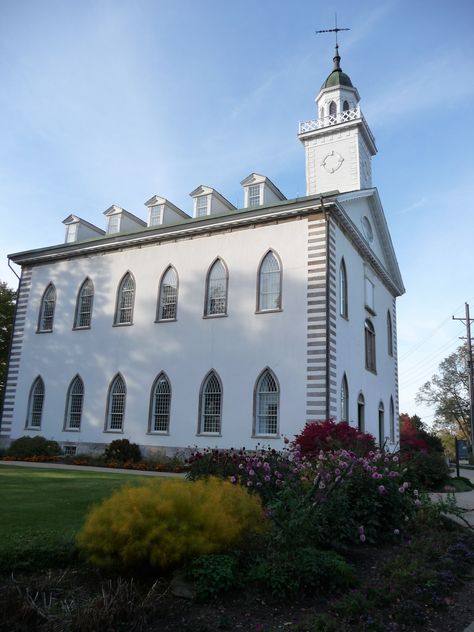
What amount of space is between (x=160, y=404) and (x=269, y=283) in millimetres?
7159

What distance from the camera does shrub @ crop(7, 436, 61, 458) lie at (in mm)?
23266

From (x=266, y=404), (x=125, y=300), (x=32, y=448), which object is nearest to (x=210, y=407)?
(x=266, y=404)

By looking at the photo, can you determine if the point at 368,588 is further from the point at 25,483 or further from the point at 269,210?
the point at 269,210

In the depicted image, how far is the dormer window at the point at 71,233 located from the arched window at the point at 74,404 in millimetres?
8419

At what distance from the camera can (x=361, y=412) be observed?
23.7 metres

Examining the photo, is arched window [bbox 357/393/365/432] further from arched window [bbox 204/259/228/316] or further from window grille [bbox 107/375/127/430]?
window grille [bbox 107/375/127/430]

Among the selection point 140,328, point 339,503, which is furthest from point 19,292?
point 339,503

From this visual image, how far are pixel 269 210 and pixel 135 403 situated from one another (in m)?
10.3

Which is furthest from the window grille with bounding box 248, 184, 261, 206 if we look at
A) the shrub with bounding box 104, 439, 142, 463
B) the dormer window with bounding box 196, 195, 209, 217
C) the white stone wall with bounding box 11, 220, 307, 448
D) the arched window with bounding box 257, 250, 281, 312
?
the shrub with bounding box 104, 439, 142, 463

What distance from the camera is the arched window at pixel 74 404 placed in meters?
25.0

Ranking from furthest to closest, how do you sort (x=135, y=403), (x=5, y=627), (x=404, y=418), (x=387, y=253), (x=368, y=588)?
1. (x=404, y=418)
2. (x=387, y=253)
3. (x=135, y=403)
4. (x=368, y=588)
5. (x=5, y=627)

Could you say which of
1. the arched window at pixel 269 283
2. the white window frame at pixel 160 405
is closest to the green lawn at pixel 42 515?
the white window frame at pixel 160 405

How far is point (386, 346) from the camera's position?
2962 centimetres

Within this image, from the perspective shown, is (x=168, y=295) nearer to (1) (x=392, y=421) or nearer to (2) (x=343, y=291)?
(2) (x=343, y=291)
